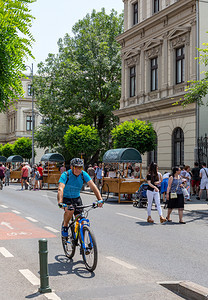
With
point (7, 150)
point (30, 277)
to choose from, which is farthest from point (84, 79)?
point (30, 277)

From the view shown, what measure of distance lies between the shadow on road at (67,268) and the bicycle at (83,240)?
0.11 metres

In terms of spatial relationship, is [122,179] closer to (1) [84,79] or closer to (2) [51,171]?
(2) [51,171]

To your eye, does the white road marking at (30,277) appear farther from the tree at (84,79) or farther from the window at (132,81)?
the tree at (84,79)

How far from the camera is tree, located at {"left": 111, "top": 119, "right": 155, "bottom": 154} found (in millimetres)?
25891

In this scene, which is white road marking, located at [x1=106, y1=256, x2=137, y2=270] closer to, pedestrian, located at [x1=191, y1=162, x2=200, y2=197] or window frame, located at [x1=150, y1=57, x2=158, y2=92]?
pedestrian, located at [x1=191, y1=162, x2=200, y2=197]

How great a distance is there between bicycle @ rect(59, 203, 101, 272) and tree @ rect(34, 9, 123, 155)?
103ft

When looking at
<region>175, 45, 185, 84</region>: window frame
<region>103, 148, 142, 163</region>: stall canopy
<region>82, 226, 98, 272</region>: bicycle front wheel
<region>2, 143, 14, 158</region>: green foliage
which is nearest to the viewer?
<region>82, 226, 98, 272</region>: bicycle front wheel

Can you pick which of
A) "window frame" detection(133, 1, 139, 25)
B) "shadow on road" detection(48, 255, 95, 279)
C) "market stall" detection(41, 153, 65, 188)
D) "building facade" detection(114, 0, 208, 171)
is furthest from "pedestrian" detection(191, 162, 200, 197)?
"shadow on road" detection(48, 255, 95, 279)

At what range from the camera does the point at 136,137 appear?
2591 cm

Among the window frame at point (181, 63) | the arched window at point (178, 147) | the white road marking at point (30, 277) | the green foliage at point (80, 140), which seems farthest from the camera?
the green foliage at point (80, 140)

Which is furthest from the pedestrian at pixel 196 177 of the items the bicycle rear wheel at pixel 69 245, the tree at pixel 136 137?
the bicycle rear wheel at pixel 69 245

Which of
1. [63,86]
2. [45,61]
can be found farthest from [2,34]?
[45,61]

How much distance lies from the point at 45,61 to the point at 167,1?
57.1ft

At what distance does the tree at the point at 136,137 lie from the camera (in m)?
25.9
